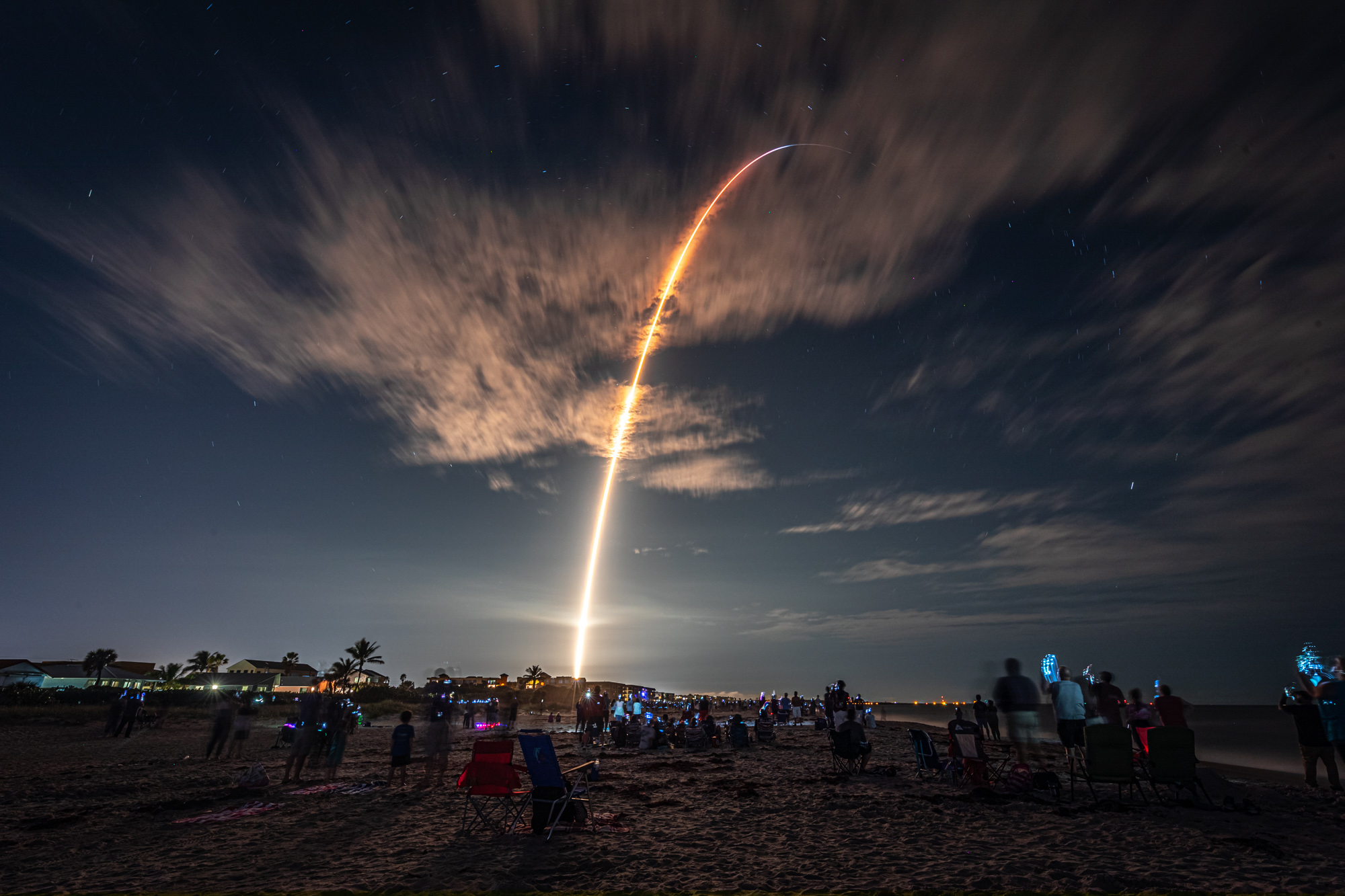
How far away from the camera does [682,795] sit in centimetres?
1087

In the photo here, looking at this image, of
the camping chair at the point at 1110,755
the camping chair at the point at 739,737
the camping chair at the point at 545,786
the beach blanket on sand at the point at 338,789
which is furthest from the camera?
the camping chair at the point at 739,737

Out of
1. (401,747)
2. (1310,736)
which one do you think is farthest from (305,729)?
(1310,736)

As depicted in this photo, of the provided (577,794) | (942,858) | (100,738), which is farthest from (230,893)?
(100,738)

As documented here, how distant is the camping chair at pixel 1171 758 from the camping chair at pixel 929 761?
134 inches

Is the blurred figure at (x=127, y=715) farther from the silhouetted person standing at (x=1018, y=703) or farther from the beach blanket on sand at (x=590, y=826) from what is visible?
the silhouetted person standing at (x=1018, y=703)

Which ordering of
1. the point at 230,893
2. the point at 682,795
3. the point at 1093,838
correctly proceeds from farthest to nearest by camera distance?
the point at 682,795 < the point at 1093,838 < the point at 230,893

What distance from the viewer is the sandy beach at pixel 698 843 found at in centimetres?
577

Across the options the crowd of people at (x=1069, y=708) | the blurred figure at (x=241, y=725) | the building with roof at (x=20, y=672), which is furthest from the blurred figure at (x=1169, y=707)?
the building with roof at (x=20, y=672)

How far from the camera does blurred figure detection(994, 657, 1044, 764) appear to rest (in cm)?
1095

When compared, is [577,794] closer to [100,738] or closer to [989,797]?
[989,797]

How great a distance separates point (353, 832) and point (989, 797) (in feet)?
30.6

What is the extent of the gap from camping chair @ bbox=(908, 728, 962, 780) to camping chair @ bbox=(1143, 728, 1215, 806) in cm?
340

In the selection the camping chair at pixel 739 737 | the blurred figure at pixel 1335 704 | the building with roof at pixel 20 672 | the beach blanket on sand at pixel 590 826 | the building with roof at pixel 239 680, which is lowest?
the building with roof at pixel 239 680

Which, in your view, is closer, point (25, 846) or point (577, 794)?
point (25, 846)
